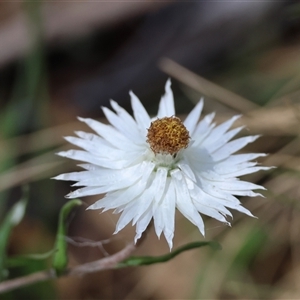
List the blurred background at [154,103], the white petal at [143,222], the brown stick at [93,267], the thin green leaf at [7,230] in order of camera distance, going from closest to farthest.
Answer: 1. the white petal at [143,222]
2. the brown stick at [93,267]
3. the thin green leaf at [7,230]
4. the blurred background at [154,103]

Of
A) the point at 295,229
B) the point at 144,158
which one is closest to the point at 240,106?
the point at 295,229

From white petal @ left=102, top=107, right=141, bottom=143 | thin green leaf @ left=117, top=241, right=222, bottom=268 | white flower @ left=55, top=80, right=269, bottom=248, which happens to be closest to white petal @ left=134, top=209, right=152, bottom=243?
white flower @ left=55, top=80, right=269, bottom=248

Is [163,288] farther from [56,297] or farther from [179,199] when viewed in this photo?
[179,199]

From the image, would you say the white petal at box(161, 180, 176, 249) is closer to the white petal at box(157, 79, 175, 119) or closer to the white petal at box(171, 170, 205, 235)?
the white petal at box(171, 170, 205, 235)

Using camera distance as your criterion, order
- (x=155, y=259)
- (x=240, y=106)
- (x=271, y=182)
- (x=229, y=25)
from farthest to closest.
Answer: (x=229, y=25)
(x=240, y=106)
(x=271, y=182)
(x=155, y=259)

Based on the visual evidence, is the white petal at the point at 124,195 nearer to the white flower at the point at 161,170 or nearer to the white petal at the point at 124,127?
the white flower at the point at 161,170

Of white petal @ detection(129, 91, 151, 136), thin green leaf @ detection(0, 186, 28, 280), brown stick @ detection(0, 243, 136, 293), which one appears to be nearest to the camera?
brown stick @ detection(0, 243, 136, 293)

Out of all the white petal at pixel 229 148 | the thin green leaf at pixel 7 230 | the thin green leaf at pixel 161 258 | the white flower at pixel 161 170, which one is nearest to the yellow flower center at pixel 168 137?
the white flower at pixel 161 170
